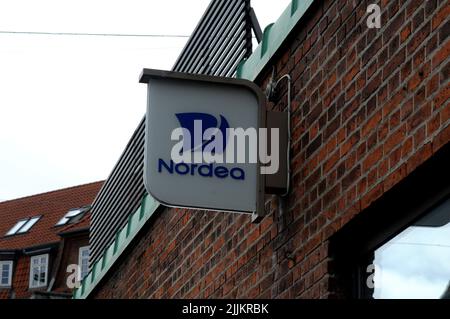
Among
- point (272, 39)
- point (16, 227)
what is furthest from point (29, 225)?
point (272, 39)

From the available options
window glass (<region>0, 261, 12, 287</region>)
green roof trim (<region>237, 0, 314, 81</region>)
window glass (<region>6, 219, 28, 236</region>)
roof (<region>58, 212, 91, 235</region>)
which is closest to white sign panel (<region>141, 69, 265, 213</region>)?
green roof trim (<region>237, 0, 314, 81</region>)

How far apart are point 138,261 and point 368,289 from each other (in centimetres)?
439

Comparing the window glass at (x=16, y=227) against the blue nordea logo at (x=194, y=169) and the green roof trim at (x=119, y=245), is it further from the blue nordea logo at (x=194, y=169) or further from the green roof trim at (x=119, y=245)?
the blue nordea logo at (x=194, y=169)

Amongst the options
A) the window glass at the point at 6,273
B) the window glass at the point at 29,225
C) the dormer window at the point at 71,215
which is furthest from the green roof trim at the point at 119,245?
the window glass at the point at 29,225

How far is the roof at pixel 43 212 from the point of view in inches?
2104

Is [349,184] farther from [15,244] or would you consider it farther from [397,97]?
[15,244]

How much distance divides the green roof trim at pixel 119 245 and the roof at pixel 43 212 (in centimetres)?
3903

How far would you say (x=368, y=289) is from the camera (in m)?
6.57

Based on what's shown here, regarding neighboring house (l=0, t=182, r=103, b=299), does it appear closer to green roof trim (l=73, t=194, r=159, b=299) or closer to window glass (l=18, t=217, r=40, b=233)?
window glass (l=18, t=217, r=40, b=233)

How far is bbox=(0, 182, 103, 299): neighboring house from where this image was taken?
49.5 m

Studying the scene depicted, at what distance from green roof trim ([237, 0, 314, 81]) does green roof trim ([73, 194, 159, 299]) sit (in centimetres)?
221
